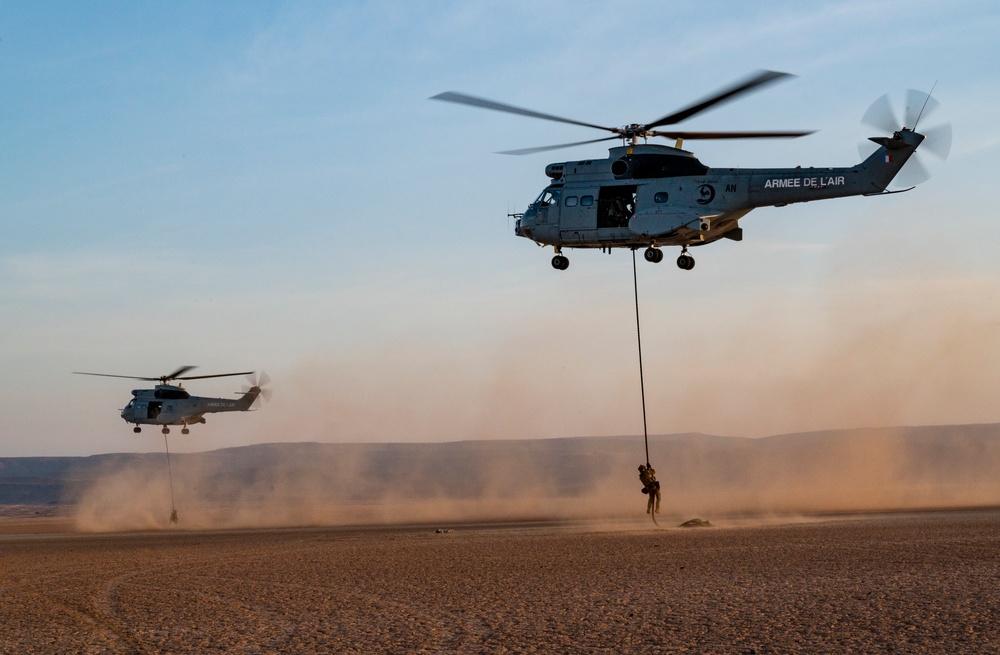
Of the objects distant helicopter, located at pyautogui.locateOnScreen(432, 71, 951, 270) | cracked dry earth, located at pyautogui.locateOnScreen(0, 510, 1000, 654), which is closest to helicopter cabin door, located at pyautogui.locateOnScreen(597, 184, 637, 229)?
distant helicopter, located at pyautogui.locateOnScreen(432, 71, 951, 270)

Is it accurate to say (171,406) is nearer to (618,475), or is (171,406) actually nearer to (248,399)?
(248,399)

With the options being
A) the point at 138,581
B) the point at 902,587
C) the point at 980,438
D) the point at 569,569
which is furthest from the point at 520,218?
the point at 980,438

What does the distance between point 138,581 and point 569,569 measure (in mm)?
8898

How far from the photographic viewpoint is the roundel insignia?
2980cm

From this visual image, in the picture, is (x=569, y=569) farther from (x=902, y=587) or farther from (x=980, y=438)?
(x=980, y=438)

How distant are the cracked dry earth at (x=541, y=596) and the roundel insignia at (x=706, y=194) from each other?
9.20 metres

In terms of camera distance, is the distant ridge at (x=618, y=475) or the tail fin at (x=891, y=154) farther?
the distant ridge at (x=618, y=475)

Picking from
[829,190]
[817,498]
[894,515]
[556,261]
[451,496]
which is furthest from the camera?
[451,496]

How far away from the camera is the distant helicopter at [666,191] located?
92.6 feet

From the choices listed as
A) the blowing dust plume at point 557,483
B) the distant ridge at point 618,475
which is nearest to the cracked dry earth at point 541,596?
the blowing dust plume at point 557,483

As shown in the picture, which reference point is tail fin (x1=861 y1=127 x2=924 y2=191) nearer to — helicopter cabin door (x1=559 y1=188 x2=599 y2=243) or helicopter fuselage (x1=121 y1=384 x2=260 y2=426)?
helicopter cabin door (x1=559 y1=188 x2=599 y2=243)

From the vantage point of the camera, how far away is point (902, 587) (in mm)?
17391

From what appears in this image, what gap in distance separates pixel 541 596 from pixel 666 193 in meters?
15.3

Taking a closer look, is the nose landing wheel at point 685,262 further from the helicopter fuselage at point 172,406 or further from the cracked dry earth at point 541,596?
the helicopter fuselage at point 172,406
